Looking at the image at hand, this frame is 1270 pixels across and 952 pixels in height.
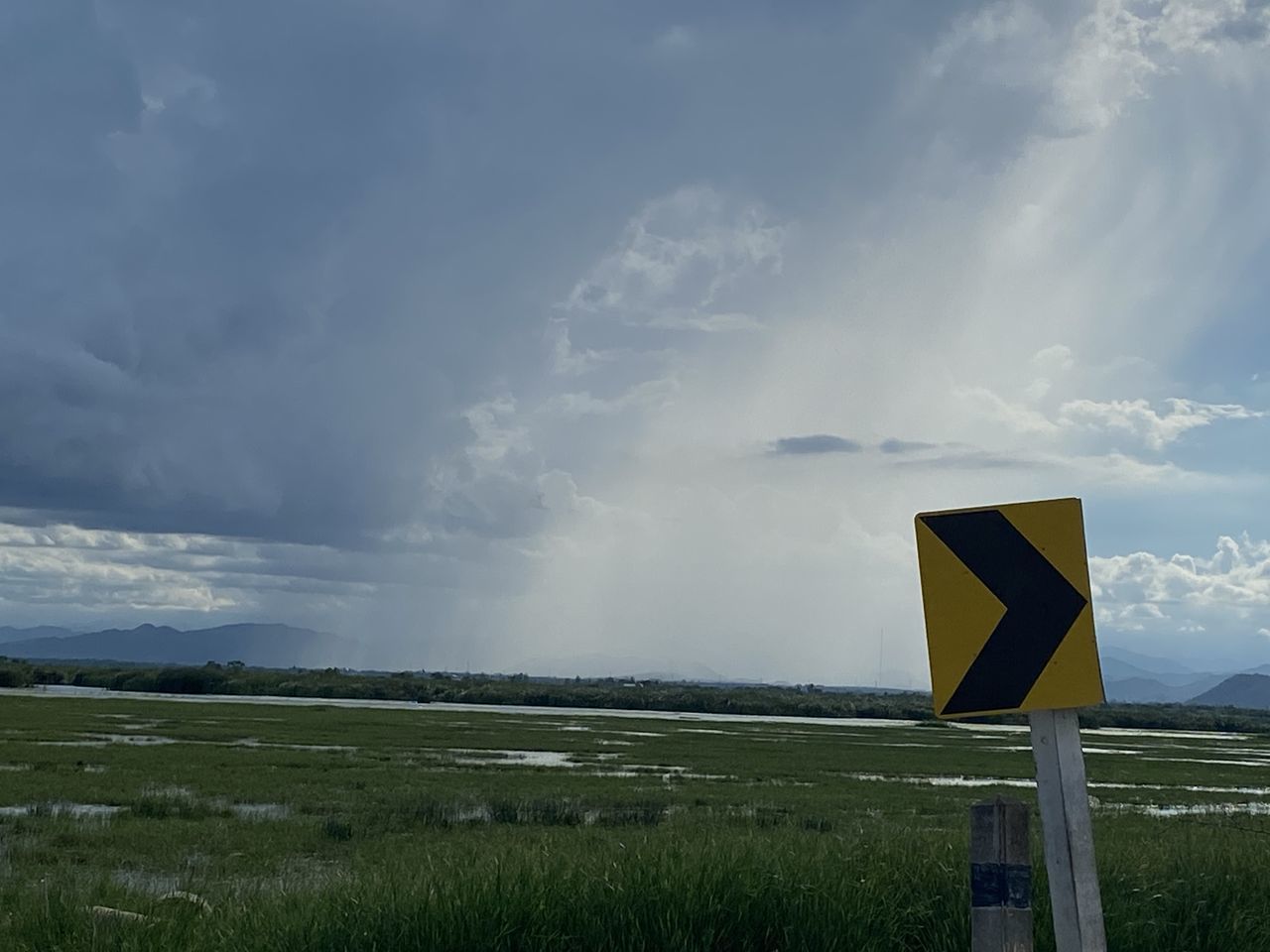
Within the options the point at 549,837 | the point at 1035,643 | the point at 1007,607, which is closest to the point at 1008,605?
the point at 1007,607

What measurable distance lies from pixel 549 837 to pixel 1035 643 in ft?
39.2

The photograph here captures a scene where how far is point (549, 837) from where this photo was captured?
604 inches

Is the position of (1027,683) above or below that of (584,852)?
above

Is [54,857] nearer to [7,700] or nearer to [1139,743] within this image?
[7,700]

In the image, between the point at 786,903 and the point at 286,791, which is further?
the point at 286,791

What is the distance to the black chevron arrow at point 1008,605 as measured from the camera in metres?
4.59

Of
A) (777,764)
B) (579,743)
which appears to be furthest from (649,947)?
(579,743)

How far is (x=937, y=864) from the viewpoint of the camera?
8.87m

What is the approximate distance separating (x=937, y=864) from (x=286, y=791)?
2317cm

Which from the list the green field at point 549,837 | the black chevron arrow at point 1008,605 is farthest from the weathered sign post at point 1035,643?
the green field at point 549,837

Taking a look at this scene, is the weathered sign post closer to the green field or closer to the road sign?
the road sign

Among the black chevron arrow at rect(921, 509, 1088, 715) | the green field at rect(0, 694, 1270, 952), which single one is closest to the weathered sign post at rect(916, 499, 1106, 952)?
the black chevron arrow at rect(921, 509, 1088, 715)

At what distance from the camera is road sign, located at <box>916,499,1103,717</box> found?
457 cm

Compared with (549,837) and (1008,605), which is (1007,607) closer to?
(1008,605)
